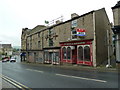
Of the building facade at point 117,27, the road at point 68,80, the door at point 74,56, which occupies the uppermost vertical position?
the building facade at point 117,27

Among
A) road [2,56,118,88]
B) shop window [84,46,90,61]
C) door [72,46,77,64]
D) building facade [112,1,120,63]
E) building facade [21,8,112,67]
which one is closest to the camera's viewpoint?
road [2,56,118,88]

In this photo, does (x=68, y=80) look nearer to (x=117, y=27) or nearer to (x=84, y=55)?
(x=117, y=27)

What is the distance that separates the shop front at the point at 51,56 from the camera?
28.1 m

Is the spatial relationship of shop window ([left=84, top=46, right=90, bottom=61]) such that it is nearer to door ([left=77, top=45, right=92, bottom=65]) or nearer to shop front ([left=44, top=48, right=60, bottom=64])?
door ([left=77, top=45, right=92, bottom=65])

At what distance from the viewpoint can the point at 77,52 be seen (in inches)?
899

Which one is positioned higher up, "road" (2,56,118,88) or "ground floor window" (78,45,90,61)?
"ground floor window" (78,45,90,61)

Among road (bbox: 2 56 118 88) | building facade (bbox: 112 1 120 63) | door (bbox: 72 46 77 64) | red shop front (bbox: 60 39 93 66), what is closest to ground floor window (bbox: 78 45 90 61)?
red shop front (bbox: 60 39 93 66)

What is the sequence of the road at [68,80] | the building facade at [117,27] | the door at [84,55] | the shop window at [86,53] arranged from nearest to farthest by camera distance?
the road at [68,80] < the building facade at [117,27] < the door at [84,55] < the shop window at [86,53]

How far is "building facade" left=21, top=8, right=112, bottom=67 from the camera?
2061 centimetres

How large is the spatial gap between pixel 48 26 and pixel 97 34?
1497 centimetres

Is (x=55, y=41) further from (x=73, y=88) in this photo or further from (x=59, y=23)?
(x=73, y=88)

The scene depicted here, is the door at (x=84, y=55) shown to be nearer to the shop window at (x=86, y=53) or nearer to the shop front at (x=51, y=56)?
the shop window at (x=86, y=53)

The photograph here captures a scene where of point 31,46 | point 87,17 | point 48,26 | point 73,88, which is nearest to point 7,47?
point 31,46

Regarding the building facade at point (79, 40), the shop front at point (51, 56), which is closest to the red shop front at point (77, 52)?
the building facade at point (79, 40)
